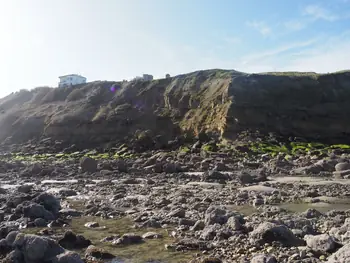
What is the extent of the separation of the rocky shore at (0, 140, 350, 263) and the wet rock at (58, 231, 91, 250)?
4cm

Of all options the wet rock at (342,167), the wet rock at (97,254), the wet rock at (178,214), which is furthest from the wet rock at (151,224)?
the wet rock at (342,167)

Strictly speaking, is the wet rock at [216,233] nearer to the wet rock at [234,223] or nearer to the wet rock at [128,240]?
the wet rock at [234,223]

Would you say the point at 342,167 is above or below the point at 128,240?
below

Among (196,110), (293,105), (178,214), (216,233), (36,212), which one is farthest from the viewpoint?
(196,110)

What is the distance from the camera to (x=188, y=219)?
2080 cm

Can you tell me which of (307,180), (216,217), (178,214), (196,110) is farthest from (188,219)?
(196,110)

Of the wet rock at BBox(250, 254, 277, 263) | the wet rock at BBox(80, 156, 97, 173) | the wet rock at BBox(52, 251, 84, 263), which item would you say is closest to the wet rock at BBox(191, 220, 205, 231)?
the wet rock at BBox(250, 254, 277, 263)

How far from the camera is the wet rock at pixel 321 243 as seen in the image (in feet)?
46.7

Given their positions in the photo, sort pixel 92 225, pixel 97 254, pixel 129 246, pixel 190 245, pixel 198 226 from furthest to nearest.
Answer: pixel 92 225
pixel 198 226
pixel 129 246
pixel 190 245
pixel 97 254

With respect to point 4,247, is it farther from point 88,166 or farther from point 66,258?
point 88,166

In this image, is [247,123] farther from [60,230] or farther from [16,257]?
[16,257]

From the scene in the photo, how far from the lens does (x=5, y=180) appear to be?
51406 millimetres

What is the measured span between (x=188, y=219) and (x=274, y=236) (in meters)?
6.04

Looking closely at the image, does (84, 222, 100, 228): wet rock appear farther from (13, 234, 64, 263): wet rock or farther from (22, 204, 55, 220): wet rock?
(13, 234, 64, 263): wet rock
